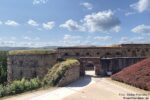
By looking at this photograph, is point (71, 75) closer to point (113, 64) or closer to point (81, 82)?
point (81, 82)

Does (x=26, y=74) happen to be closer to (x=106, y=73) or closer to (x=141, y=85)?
(x=106, y=73)

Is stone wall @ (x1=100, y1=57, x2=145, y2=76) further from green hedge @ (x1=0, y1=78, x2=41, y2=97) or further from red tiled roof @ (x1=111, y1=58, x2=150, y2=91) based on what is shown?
Result: green hedge @ (x1=0, y1=78, x2=41, y2=97)

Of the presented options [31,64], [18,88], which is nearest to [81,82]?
[18,88]

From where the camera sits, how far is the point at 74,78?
3269 centimetres

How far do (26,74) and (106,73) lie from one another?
10.8 meters

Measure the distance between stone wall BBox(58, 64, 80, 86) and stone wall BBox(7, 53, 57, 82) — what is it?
447 cm

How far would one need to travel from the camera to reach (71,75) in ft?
103

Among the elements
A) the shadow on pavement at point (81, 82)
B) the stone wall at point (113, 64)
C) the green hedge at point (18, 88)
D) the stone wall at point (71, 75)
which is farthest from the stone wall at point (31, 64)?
the green hedge at point (18, 88)

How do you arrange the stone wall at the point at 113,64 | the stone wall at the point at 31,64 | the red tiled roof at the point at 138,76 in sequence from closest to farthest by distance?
1. the red tiled roof at the point at 138,76
2. the stone wall at the point at 31,64
3. the stone wall at the point at 113,64

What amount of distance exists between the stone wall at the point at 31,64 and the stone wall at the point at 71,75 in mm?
4468

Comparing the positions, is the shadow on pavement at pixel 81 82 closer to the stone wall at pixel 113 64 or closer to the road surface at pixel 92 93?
the road surface at pixel 92 93

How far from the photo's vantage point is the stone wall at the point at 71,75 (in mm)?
29297

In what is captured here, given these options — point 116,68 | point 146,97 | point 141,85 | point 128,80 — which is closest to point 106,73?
point 116,68

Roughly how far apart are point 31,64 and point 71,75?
7806 mm
